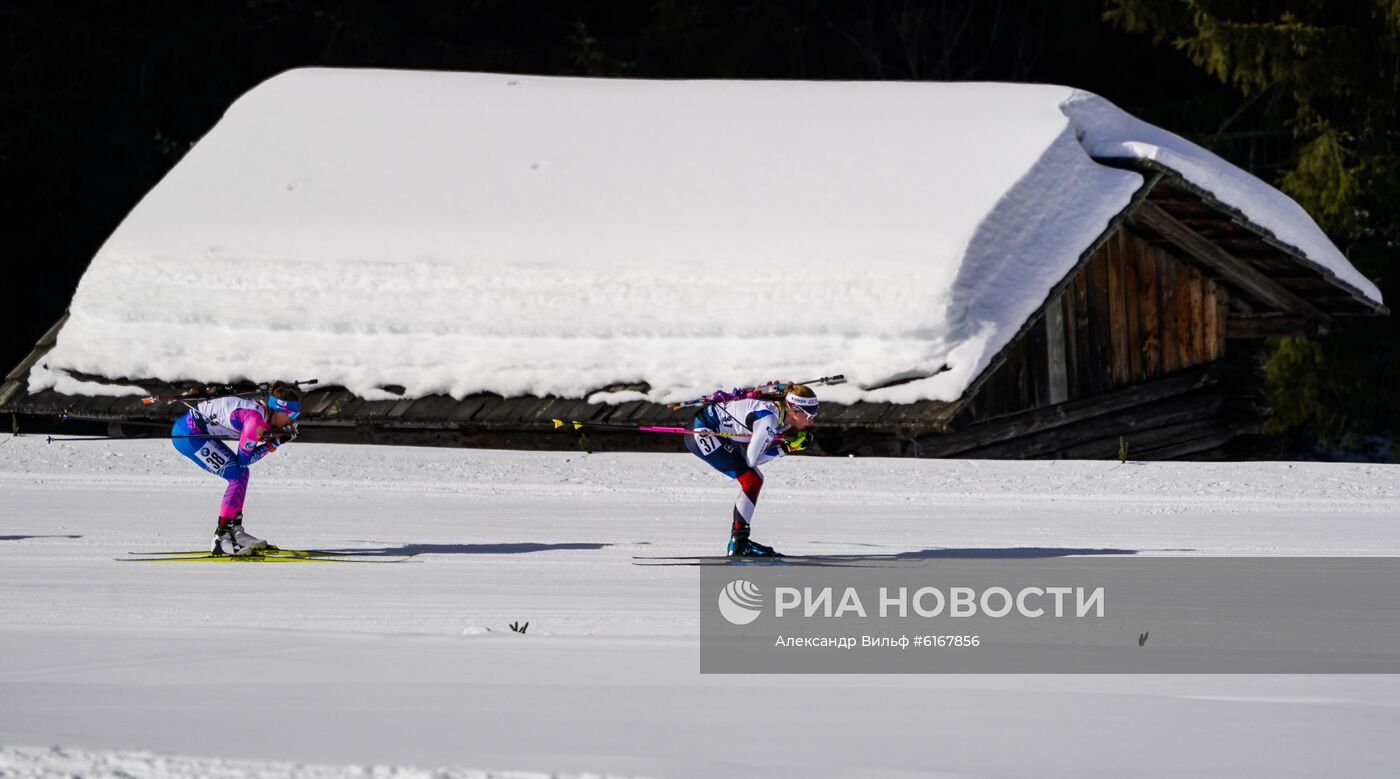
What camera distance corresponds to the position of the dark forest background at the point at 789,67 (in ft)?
93.5

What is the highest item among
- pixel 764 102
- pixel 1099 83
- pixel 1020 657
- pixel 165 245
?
pixel 1099 83

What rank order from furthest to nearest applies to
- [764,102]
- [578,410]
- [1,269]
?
1. [1,269]
2. [764,102]
3. [578,410]

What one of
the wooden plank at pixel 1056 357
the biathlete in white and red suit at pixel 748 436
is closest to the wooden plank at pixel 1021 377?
the wooden plank at pixel 1056 357

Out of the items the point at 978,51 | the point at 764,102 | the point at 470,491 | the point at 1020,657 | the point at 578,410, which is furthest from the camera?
the point at 978,51

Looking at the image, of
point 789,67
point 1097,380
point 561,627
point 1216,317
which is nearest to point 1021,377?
point 1097,380

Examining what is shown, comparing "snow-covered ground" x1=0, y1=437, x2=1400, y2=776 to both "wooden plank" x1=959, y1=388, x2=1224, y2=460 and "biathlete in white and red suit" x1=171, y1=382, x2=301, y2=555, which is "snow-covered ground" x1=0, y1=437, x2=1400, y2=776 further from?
"wooden plank" x1=959, y1=388, x2=1224, y2=460

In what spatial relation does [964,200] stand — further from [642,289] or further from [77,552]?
[77,552]

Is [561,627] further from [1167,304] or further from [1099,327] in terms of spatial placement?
[1167,304]

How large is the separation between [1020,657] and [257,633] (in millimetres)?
3358

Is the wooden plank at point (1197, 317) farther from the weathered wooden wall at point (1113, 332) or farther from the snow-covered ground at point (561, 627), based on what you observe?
the snow-covered ground at point (561, 627)

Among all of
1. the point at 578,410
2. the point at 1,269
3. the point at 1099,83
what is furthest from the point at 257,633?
the point at 1099,83

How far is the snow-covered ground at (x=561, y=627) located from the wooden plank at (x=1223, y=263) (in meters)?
4.93

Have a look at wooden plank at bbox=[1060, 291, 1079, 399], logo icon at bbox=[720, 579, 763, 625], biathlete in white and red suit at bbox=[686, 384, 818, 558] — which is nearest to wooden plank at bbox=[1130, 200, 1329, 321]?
wooden plank at bbox=[1060, 291, 1079, 399]

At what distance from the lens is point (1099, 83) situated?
3672 centimetres
